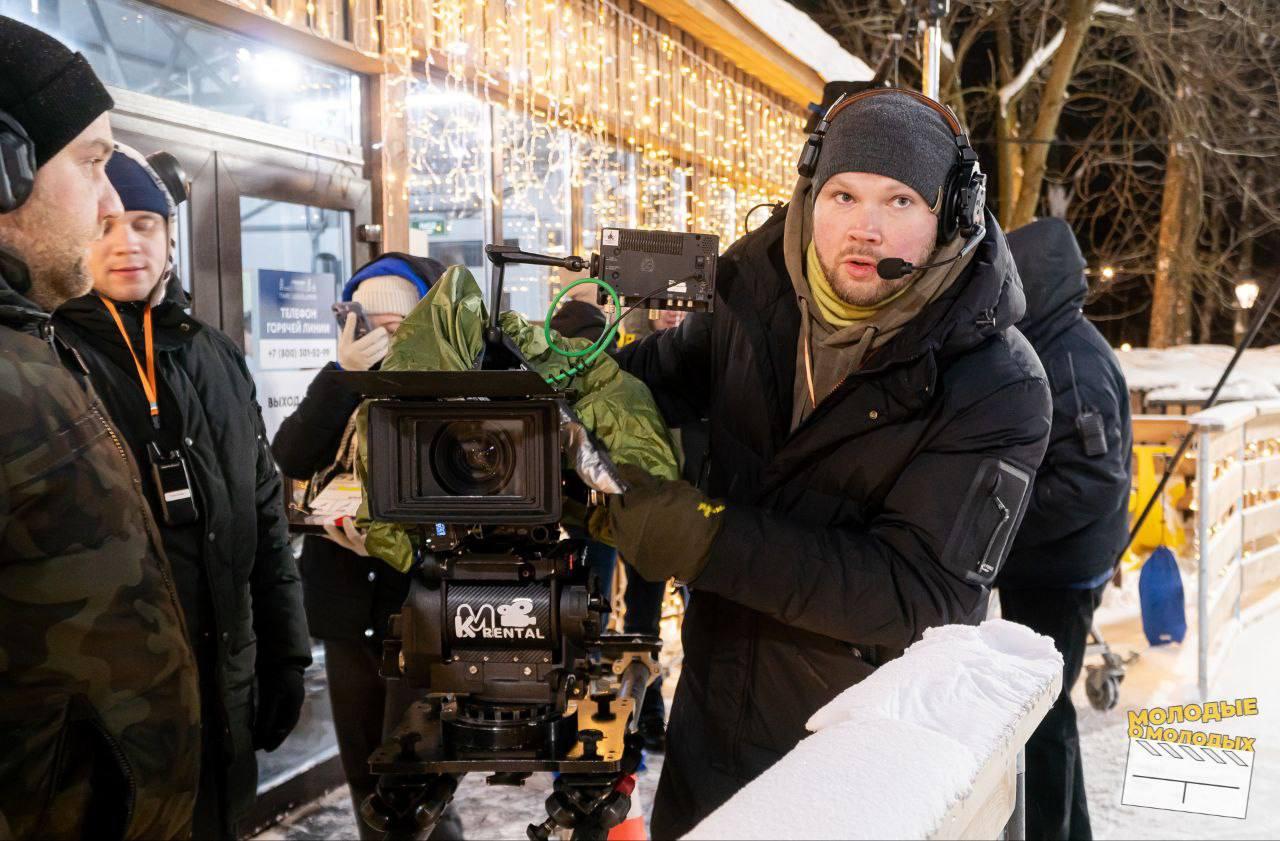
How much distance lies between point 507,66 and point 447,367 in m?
3.66

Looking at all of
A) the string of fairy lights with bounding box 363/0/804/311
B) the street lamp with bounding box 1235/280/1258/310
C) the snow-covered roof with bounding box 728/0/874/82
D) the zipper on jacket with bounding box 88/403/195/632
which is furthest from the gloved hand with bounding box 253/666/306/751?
the street lamp with bounding box 1235/280/1258/310

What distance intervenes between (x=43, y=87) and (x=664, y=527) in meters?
0.97

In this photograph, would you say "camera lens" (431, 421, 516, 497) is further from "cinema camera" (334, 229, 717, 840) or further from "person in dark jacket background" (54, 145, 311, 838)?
"person in dark jacket background" (54, 145, 311, 838)

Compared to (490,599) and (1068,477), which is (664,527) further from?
(1068,477)

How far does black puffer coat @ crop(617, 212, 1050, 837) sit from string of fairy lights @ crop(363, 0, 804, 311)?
9.31 feet

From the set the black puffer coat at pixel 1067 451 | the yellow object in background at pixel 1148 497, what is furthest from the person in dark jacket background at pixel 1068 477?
the yellow object in background at pixel 1148 497

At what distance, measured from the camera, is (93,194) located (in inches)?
53.1

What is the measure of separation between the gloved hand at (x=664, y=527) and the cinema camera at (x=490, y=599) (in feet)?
0.12

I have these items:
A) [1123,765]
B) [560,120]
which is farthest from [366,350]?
[560,120]

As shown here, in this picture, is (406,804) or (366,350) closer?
(406,804)

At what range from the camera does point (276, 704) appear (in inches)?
76.9

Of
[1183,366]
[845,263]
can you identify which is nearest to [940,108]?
[845,263]

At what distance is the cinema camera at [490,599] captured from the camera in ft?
4.00

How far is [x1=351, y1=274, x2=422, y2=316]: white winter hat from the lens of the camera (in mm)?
2445
